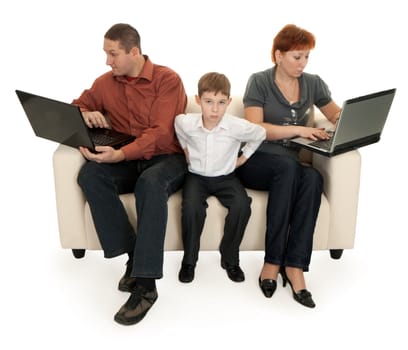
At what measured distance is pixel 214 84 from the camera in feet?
10.6

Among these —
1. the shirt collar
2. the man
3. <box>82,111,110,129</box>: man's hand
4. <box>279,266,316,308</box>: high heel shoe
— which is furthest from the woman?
<box>82,111,110,129</box>: man's hand

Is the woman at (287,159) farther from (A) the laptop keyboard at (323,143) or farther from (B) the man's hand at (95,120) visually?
(B) the man's hand at (95,120)

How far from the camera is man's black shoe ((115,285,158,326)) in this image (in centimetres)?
311

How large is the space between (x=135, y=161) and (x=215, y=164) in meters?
0.45

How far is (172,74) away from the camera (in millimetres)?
3564

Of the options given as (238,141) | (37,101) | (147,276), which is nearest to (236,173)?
(238,141)

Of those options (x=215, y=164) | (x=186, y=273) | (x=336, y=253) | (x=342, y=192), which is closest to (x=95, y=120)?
(x=215, y=164)

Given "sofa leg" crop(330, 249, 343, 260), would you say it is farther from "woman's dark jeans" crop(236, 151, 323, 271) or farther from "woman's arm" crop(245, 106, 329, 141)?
"woman's arm" crop(245, 106, 329, 141)

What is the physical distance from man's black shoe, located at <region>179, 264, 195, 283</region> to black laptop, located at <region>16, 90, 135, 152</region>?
2.38 feet

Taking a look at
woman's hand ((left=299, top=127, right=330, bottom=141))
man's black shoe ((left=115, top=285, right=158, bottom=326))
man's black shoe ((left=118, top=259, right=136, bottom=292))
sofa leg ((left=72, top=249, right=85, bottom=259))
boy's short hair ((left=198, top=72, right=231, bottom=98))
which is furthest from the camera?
sofa leg ((left=72, top=249, right=85, bottom=259))

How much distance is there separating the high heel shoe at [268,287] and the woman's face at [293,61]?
110 cm

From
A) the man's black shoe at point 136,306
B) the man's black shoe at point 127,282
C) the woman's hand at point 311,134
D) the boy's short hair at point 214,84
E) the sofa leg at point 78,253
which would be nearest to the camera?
the man's black shoe at point 136,306

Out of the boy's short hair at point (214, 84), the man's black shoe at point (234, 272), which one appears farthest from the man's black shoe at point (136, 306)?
the boy's short hair at point (214, 84)

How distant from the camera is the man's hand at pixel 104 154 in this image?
10.8 ft
